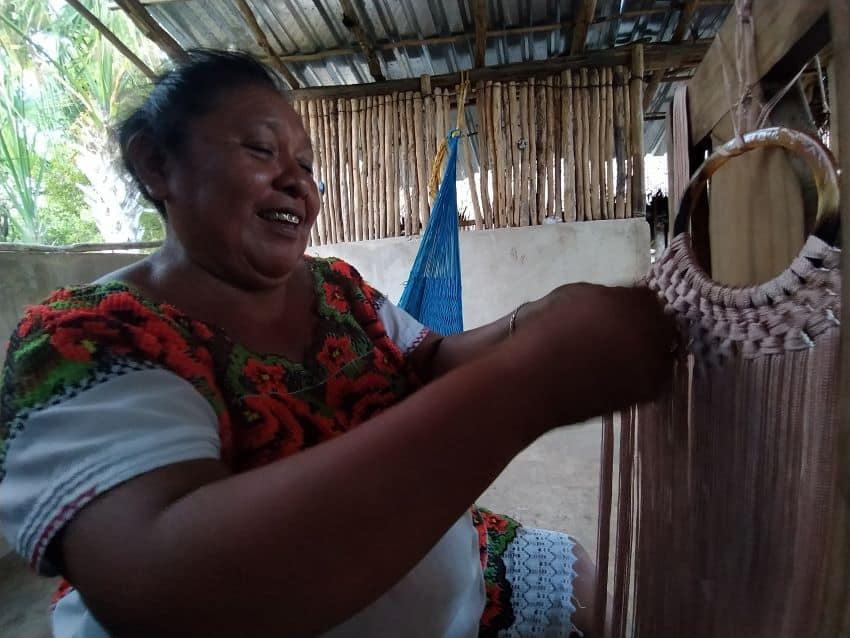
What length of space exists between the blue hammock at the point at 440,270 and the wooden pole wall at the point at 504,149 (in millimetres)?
546

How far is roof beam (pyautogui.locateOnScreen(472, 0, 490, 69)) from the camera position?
2353mm

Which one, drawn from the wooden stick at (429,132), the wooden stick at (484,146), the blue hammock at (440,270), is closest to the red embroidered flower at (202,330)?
the blue hammock at (440,270)

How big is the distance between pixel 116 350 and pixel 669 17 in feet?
11.1

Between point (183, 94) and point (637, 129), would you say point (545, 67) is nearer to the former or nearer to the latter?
point (637, 129)

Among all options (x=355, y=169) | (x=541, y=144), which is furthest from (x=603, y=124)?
(x=355, y=169)

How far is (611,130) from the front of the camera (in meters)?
3.04

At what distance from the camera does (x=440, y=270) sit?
2453mm

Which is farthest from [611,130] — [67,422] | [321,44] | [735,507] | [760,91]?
[67,422]

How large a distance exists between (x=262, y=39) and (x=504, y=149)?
1493mm

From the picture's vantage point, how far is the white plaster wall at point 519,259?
3084 millimetres

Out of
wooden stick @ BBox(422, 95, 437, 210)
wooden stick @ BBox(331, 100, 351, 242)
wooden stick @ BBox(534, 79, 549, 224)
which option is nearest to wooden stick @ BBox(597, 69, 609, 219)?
wooden stick @ BBox(534, 79, 549, 224)

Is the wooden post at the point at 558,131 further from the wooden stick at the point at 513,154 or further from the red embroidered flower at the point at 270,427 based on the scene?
the red embroidered flower at the point at 270,427

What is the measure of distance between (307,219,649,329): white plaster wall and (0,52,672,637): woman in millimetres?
A: 2433

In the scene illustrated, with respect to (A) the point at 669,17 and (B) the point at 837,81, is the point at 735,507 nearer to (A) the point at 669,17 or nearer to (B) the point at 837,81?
(B) the point at 837,81
